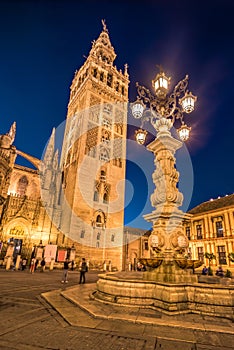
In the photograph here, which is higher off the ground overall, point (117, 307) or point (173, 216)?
point (173, 216)

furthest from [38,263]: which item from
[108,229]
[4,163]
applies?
[4,163]

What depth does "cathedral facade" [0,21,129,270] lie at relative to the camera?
26578mm

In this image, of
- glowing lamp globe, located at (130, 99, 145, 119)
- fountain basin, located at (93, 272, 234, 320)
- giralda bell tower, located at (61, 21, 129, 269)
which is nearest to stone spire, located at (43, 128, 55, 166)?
giralda bell tower, located at (61, 21, 129, 269)

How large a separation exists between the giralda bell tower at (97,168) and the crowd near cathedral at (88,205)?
12 centimetres

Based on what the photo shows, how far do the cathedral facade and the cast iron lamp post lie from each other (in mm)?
20282

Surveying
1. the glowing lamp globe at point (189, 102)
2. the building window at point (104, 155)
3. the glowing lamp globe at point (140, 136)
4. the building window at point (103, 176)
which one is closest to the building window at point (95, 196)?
the building window at point (103, 176)

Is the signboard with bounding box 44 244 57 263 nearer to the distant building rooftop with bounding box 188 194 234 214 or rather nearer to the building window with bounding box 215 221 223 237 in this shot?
the building window with bounding box 215 221 223 237

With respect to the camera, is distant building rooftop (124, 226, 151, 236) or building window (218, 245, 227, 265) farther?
distant building rooftop (124, 226, 151, 236)

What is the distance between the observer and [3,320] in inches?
145

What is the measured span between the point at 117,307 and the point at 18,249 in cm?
2657

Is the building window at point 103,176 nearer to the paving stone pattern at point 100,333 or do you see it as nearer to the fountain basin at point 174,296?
the fountain basin at point 174,296

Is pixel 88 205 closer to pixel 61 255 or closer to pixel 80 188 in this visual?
pixel 80 188

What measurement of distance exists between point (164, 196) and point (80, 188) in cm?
2265

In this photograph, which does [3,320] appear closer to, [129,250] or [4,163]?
[4,163]
